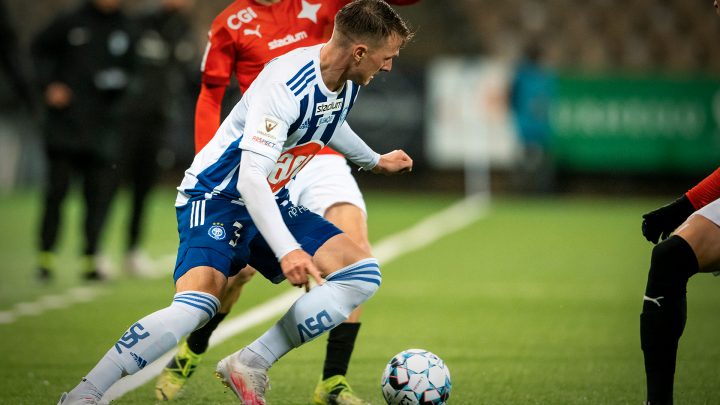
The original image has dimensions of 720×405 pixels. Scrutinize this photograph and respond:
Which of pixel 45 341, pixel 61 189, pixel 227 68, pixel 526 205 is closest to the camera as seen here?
pixel 227 68

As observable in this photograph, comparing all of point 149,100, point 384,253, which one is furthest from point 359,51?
point 384,253

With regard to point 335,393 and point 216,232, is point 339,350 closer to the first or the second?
point 335,393

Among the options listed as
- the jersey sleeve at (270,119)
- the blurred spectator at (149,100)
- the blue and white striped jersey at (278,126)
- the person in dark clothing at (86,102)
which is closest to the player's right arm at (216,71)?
the blue and white striped jersey at (278,126)

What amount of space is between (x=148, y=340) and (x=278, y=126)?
93 cm

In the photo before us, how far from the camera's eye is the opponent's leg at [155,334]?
429 centimetres

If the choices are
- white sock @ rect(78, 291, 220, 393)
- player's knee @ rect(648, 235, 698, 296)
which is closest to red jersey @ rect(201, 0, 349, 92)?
white sock @ rect(78, 291, 220, 393)

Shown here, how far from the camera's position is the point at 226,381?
15.1ft

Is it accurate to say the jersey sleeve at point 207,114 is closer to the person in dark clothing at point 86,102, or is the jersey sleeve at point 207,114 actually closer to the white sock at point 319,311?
the white sock at point 319,311

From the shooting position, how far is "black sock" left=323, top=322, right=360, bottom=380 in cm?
529

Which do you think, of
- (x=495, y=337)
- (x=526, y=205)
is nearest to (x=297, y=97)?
(x=495, y=337)

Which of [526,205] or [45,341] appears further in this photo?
[526,205]

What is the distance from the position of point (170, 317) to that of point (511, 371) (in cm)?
220

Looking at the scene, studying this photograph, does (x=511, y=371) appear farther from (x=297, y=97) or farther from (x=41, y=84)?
(x=41, y=84)

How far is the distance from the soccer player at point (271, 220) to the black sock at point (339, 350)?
0.59 m
